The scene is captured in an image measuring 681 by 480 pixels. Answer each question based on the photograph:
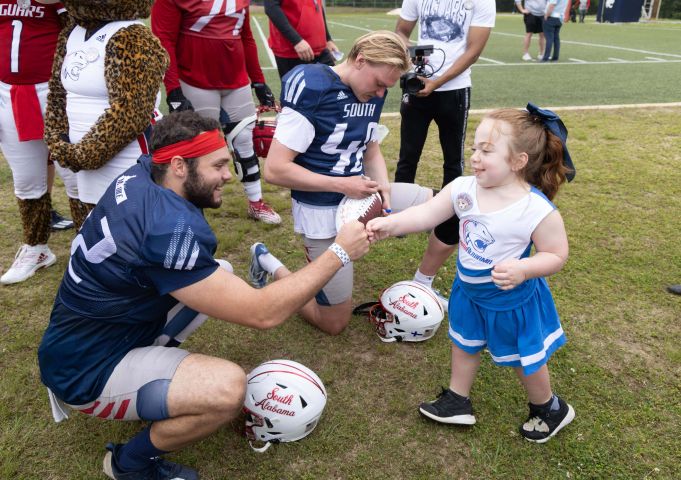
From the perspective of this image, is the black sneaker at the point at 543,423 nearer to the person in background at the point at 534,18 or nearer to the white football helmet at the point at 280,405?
the white football helmet at the point at 280,405

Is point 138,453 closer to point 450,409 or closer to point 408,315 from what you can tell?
point 450,409

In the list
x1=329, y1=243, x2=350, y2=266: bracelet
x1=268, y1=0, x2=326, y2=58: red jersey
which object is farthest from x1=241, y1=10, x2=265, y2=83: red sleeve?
x1=329, y1=243, x2=350, y2=266: bracelet

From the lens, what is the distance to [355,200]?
3.34m

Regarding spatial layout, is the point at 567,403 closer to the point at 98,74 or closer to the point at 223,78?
the point at 98,74

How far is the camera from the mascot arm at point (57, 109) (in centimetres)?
312

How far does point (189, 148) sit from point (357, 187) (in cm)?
122

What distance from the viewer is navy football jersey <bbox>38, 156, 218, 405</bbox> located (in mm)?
2146

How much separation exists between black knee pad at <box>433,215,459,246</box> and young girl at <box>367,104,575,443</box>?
828 millimetres

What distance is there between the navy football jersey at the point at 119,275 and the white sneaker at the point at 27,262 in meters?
1.96

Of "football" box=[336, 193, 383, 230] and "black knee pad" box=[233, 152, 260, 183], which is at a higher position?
"football" box=[336, 193, 383, 230]

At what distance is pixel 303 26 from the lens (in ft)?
17.1

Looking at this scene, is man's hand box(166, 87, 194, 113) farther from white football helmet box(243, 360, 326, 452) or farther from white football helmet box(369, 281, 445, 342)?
white football helmet box(243, 360, 326, 452)

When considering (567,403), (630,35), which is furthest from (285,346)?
(630,35)

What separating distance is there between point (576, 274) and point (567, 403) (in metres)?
1.50
